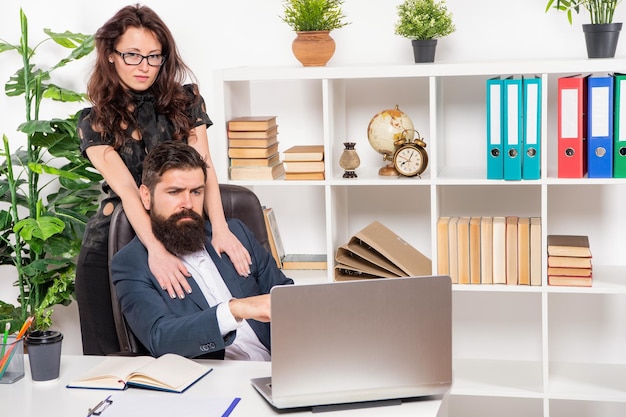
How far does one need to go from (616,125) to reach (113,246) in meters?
1.79

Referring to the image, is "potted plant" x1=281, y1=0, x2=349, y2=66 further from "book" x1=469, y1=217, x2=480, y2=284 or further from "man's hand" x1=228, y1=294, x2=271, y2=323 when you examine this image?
"man's hand" x1=228, y1=294, x2=271, y2=323

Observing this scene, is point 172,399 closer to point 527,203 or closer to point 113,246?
point 113,246

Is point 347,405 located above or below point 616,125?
below

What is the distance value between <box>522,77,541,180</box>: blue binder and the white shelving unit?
14cm

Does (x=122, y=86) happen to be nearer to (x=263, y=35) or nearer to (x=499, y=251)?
(x=263, y=35)

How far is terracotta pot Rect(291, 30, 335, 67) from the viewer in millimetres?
3316

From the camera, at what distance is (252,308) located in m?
2.17

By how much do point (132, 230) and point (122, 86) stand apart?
22.1 inches

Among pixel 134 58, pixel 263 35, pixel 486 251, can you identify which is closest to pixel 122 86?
pixel 134 58

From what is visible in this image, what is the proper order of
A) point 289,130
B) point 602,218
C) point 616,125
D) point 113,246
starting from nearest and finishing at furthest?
point 113,246 < point 616,125 < point 602,218 < point 289,130

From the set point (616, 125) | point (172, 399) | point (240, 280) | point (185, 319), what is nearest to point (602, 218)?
point (616, 125)

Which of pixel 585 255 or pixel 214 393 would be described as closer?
pixel 214 393

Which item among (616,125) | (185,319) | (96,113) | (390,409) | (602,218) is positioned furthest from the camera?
(602,218)

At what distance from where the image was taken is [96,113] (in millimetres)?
2904
